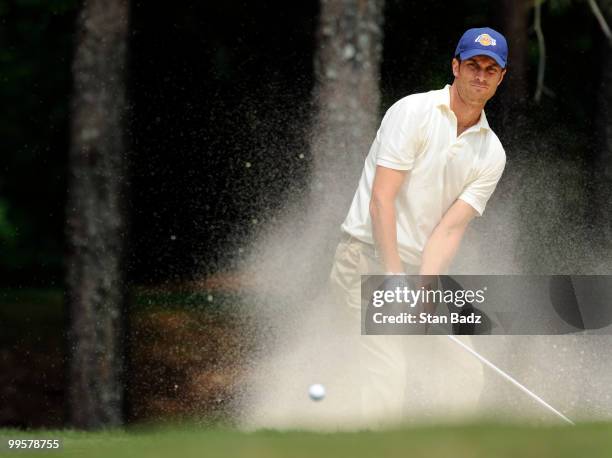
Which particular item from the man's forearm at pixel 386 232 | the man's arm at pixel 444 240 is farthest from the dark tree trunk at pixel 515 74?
the man's forearm at pixel 386 232

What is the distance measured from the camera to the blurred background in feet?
28.6

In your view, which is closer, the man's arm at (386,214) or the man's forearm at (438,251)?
the man's arm at (386,214)

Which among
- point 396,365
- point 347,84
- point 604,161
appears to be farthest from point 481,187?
point 604,161

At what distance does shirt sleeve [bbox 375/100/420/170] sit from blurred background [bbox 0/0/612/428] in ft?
8.65

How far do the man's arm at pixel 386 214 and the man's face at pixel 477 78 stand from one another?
1.79ft

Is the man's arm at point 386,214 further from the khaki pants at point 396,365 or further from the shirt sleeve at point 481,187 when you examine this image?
the shirt sleeve at point 481,187

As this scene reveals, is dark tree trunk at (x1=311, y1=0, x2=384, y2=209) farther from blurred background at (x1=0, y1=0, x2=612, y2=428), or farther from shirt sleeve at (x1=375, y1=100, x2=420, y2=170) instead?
shirt sleeve at (x1=375, y1=100, x2=420, y2=170)

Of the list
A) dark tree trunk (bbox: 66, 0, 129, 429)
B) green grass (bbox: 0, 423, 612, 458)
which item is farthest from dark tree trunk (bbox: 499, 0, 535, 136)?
green grass (bbox: 0, 423, 612, 458)

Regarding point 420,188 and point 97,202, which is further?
point 97,202

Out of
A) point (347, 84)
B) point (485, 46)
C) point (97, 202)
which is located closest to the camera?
point (485, 46)

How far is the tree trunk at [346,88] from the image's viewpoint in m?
8.41

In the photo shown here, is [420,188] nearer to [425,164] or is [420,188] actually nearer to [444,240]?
[425,164]

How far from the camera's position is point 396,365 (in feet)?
19.4

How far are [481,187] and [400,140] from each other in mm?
550
